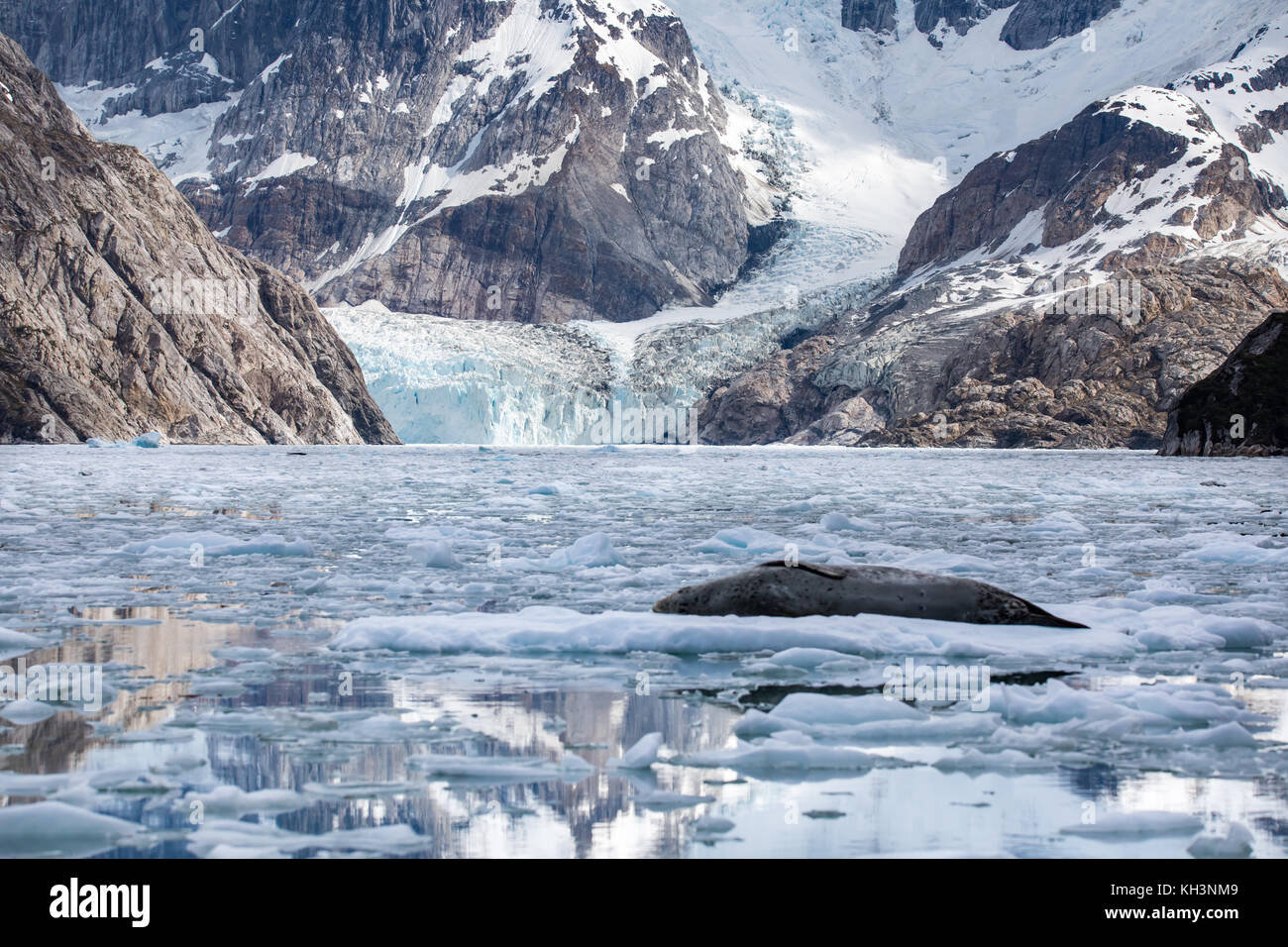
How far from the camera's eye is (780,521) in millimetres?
20219

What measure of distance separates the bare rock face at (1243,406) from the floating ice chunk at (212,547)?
68.2 meters

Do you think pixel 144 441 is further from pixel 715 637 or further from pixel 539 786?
pixel 539 786

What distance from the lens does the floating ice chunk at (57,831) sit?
4.13 metres

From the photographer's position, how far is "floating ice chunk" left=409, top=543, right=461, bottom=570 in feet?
42.7

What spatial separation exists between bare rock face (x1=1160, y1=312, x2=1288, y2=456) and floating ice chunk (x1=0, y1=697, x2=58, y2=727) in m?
74.3

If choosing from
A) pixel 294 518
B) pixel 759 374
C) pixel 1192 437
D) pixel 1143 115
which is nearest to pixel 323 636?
pixel 294 518

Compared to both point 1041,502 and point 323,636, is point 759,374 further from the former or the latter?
point 323,636

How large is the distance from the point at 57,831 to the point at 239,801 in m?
0.66

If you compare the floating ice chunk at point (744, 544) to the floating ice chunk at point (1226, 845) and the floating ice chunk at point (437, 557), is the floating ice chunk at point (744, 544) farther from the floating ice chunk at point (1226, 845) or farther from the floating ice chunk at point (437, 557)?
the floating ice chunk at point (1226, 845)

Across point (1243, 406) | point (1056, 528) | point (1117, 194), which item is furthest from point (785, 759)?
point (1117, 194)

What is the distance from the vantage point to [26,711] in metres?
6.07

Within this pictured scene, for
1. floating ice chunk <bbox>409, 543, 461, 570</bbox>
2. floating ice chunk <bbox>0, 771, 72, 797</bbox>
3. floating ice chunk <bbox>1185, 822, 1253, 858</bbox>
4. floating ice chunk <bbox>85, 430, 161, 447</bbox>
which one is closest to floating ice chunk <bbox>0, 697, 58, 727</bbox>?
floating ice chunk <bbox>0, 771, 72, 797</bbox>

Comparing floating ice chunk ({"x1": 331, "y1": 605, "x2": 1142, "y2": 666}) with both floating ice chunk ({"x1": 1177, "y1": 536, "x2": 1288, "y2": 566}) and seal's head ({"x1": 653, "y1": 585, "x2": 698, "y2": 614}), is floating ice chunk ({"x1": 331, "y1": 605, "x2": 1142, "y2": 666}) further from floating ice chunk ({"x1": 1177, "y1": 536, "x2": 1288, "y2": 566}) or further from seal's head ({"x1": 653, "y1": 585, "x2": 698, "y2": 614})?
floating ice chunk ({"x1": 1177, "y1": 536, "x2": 1288, "y2": 566})

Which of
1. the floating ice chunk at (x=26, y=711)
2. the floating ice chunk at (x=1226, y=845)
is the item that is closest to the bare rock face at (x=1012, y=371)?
the floating ice chunk at (x=1226, y=845)
